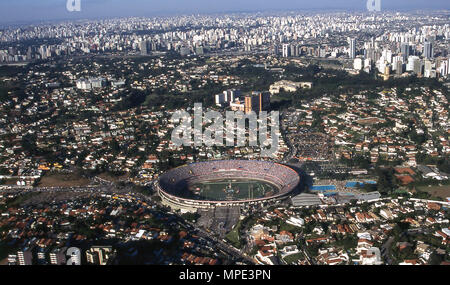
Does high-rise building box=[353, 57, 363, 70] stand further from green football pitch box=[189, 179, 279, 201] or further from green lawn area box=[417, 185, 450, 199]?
green football pitch box=[189, 179, 279, 201]

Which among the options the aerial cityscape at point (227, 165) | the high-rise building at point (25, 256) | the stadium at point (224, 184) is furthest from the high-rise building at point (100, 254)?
the stadium at point (224, 184)

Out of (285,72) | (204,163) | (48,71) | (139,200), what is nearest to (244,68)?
(285,72)

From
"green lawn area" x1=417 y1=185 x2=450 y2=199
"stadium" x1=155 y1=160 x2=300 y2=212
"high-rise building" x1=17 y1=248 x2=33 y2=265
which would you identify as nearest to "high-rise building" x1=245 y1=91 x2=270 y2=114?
"stadium" x1=155 y1=160 x2=300 y2=212

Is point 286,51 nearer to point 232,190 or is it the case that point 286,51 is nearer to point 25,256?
point 232,190

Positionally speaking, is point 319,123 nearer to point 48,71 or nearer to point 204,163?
point 204,163

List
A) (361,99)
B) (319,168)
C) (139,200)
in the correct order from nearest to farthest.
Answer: (139,200)
(319,168)
(361,99)
